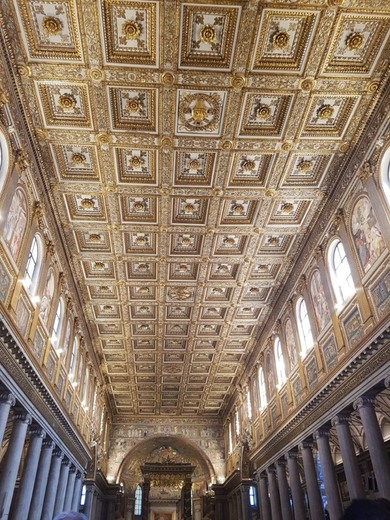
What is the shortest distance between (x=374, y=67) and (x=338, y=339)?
326 inches

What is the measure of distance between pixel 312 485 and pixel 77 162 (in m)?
14.4

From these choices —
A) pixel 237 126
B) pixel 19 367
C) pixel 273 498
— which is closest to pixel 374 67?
pixel 237 126

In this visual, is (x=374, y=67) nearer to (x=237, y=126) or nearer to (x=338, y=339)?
(x=237, y=126)

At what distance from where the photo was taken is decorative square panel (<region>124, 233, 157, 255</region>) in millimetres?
17594

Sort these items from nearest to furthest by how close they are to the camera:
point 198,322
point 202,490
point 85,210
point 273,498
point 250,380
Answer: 1. point 85,210
2. point 273,498
3. point 198,322
4. point 250,380
5. point 202,490

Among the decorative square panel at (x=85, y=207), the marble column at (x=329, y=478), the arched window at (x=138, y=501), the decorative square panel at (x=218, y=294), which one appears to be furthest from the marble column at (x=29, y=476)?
the arched window at (x=138, y=501)

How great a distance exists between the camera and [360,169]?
43.2 feet

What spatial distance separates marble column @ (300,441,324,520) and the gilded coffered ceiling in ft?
23.5

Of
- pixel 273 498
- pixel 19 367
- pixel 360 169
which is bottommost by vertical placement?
pixel 273 498

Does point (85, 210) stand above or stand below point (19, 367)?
above

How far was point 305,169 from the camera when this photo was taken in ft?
47.9

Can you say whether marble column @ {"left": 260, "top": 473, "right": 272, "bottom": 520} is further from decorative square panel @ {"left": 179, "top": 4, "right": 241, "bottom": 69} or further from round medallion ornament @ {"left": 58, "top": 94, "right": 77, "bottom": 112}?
decorative square panel @ {"left": 179, "top": 4, "right": 241, "bottom": 69}

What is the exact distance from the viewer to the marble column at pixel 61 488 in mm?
18439

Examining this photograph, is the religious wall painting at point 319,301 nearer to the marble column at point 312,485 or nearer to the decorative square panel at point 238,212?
the decorative square panel at point 238,212
